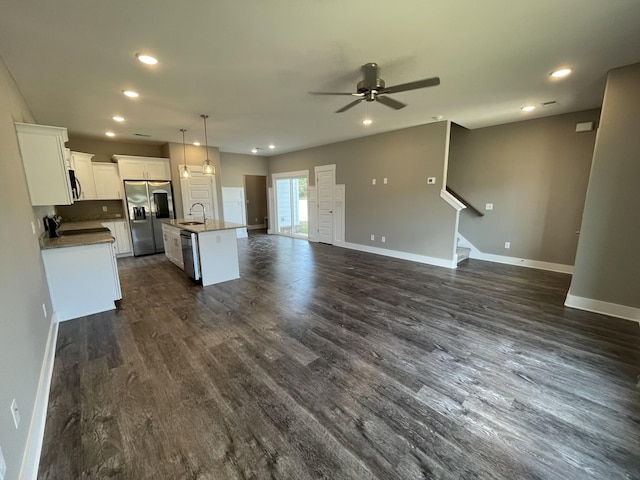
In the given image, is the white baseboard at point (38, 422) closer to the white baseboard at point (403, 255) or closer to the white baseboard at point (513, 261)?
the white baseboard at point (403, 255)

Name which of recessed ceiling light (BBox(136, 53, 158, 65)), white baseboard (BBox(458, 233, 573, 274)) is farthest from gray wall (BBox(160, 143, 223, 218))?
white baseboard (BBox(458, 233, 573, 274))

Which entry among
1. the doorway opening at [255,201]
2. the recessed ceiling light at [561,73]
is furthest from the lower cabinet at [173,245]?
the recessed ceiling light at [561,73]

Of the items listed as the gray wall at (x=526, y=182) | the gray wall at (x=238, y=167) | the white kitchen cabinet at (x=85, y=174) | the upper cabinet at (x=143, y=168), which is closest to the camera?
the gray wall at (x=526, y=182)

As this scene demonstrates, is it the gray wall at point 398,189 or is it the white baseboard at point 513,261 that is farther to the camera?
the gray wall at point 398,189

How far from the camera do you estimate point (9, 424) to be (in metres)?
1.27

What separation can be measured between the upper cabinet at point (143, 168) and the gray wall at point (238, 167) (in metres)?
1.87

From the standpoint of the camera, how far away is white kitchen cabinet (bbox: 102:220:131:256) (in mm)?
5867

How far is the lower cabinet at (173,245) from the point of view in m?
4.89

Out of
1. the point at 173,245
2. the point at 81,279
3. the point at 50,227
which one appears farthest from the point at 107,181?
the point at 81,279

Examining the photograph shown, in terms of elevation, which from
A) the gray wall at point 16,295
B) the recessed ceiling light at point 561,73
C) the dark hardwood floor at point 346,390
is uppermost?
Result: the recessed ceiling light at point 561,73

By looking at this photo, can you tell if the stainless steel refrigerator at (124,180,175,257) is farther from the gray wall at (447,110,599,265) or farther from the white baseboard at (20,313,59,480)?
the gray wall at (447,110,599,265)

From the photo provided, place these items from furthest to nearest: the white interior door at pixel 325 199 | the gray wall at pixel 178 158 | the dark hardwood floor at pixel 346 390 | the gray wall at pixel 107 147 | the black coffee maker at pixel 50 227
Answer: the white interior door at pixel 325 199
the gray wall at pixel 178 158
the gray wall at pixel 107 147
the black coffee maker at pixel 50 227
the dark hardwood floor at pixel 346 390

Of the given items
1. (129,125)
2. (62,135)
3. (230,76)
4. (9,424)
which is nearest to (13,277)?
(9,424)

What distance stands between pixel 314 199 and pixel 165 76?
197 inches
